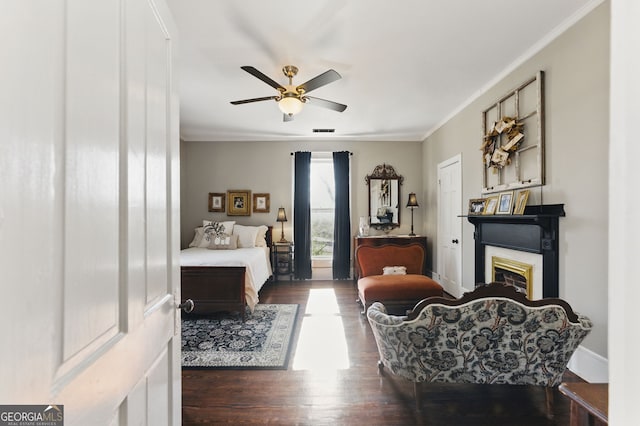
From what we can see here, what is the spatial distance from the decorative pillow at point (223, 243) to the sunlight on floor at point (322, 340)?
1.62m

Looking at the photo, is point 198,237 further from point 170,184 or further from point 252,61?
point 170,184

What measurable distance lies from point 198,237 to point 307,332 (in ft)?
10.0

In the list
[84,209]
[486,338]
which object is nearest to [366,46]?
[486,338]

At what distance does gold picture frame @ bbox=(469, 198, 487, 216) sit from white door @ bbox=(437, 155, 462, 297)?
410mm

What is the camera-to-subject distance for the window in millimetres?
6090

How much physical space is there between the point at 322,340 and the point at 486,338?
5.56ft

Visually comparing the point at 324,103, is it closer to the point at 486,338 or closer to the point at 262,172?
the point at 486,338

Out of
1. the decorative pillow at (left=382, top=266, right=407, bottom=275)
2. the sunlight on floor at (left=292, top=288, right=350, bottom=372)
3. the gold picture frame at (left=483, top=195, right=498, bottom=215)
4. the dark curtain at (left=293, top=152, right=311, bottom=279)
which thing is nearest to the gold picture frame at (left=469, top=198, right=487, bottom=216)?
the gold picture frame at (left=483, top=195, right=498, bottom=215)

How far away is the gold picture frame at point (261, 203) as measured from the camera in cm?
599

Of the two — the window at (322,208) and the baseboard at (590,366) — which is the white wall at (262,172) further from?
the baseboard at (590,366)

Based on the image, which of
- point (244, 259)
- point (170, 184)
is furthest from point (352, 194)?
point (170, 184)

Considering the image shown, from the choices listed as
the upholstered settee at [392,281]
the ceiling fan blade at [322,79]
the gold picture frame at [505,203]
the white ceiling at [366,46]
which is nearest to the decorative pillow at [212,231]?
the white ceiling at [366,46]

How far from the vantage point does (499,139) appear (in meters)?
3.38

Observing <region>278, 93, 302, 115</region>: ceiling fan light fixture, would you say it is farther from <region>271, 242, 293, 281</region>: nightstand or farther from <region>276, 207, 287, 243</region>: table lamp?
<region>271, 242, 293, 281</region>: nightstand
